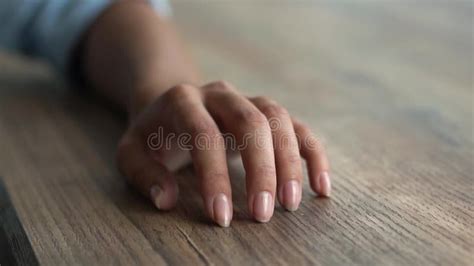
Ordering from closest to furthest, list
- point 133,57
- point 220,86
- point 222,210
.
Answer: point 222,210 < point 220,86 < point 133,57

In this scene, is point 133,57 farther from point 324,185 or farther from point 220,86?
point 324,185

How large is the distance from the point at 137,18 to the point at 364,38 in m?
0.38

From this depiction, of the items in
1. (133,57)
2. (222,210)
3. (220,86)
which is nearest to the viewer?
(222,210)

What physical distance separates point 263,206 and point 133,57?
355mm

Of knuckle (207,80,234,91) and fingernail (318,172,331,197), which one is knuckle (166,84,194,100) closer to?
knuckle (207,80,234,91)

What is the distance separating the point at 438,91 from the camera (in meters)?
0.81

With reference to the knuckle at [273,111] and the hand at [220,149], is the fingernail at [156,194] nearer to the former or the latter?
the hand at [220,149]

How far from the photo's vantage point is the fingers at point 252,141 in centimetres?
52

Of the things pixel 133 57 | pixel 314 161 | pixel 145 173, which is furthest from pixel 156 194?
pixel 133 57

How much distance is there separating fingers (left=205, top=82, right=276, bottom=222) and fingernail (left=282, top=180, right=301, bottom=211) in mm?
14

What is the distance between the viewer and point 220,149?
0.54m

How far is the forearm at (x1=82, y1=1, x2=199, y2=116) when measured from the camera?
750 mm

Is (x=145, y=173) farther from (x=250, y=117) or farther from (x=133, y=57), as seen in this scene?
(x=133, y=57)

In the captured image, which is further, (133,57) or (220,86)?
(133,57)
